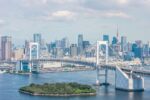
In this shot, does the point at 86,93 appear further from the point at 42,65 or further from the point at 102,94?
the point at 42,65

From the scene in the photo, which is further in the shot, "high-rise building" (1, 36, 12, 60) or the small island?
"high-rise building" (1, 36, 12, 60)

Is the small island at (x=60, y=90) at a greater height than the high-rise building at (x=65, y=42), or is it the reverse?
the high-rise building at (x=65, y=42)

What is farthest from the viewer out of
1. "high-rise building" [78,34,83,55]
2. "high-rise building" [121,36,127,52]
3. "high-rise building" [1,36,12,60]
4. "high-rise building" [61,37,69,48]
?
"high-rise building" [61,37,69,48]

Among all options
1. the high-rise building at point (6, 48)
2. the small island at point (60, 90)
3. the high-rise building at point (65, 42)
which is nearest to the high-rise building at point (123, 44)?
the high-rise building at point (65, 42)

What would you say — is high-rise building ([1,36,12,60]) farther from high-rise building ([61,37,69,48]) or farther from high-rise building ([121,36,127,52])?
high-rise building ([61,37,69,48])

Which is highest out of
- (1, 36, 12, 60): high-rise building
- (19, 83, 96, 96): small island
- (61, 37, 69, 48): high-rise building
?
(61, 37, 69, 48): high-rise building

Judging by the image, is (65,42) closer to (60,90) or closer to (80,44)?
(80,44)

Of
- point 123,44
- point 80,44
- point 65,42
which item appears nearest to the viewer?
point 123,44

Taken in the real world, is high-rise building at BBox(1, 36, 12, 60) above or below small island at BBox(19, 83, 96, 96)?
above

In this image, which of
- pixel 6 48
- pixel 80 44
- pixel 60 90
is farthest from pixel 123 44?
pixel 60 90

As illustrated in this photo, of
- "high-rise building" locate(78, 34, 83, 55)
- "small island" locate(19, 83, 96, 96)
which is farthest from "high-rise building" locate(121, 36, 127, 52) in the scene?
"small island" locate(19, 83, 96, 96)

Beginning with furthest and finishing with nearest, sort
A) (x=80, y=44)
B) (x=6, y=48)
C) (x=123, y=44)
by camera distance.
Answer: (x=80, y=44)
(x=123, y=44)
(x=6, y=48)

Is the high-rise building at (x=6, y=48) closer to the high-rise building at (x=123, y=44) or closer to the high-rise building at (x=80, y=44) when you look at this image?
the high-rise building at (x=80, y=44)

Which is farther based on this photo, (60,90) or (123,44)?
(123,44)
